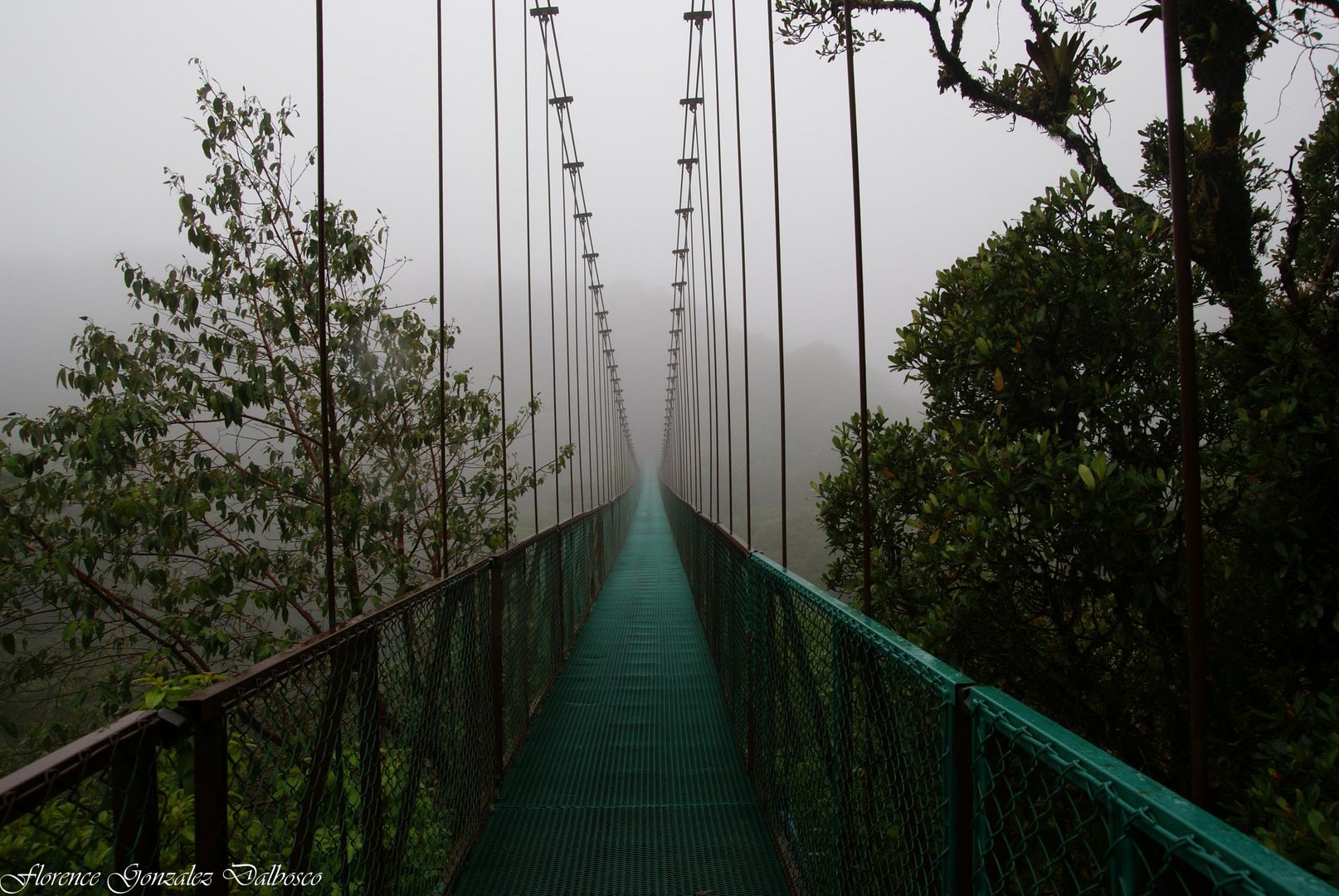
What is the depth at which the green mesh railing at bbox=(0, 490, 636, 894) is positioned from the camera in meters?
0.79

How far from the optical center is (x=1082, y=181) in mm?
3186

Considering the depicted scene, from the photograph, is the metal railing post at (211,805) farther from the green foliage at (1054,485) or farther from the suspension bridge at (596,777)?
the green foliage at (1054,485)

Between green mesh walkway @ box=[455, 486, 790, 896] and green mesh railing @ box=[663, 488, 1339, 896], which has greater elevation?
green mesh railing @ box=[663, 488, 1339, 896]

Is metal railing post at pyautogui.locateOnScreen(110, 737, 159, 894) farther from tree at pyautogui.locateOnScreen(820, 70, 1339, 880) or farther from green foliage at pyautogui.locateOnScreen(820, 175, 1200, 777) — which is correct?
green foliage at pyautogui.locateOnScreen(820, 175, 1200, 777)

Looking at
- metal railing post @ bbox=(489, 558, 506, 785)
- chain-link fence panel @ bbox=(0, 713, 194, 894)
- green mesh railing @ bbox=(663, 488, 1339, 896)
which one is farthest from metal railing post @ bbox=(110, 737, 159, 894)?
metal railing post @ bbox=(489, 558, 506, 785)

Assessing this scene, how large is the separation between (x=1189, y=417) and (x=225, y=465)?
432 centimetres

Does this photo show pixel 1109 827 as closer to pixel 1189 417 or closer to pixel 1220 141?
pixel 1189 417

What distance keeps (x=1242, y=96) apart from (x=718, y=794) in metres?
3.30

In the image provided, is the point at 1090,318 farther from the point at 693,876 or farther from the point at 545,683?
the point at 545,683

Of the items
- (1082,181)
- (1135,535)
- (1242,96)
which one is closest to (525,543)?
(1135,535)

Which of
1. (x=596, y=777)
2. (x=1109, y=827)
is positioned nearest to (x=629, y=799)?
(x=596, y=777)

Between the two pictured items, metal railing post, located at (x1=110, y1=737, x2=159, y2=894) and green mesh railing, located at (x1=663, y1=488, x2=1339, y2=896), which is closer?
green mesh railing, located at (x1=663, y1=488, x2=1339, y2=896)

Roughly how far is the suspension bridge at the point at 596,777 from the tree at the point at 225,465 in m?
0.62

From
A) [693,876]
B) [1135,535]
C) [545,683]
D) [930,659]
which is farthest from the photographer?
[545,683]
